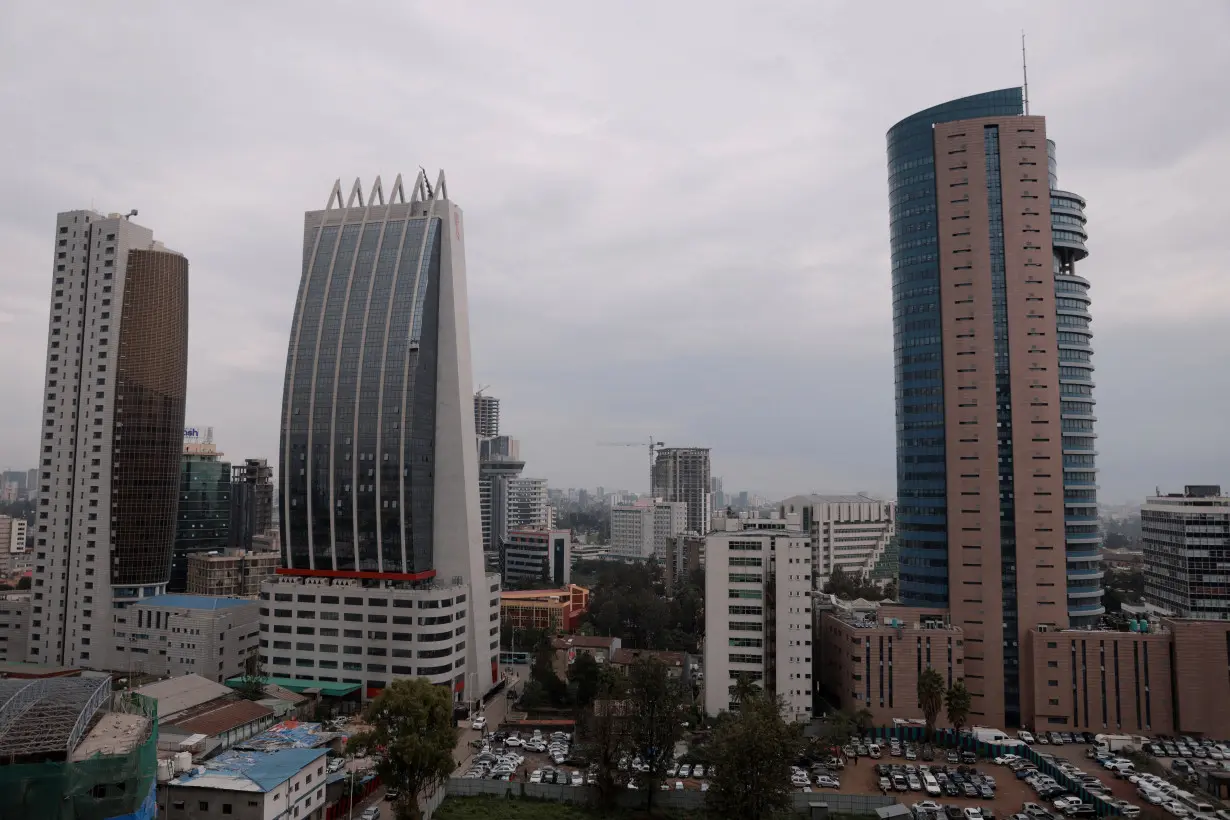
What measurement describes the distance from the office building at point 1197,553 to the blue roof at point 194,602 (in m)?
80.2

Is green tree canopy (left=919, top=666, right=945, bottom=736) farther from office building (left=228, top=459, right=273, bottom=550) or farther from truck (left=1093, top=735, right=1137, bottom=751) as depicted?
office building (left=228, top=459, right=273, bottom=550)

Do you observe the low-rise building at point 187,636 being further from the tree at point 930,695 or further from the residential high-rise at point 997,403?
the residential high-rise at point 997,403

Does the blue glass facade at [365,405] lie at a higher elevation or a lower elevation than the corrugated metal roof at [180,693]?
higher

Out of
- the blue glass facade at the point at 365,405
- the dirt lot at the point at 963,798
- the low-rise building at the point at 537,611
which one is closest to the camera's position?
the dirt lot at the point at 963,798

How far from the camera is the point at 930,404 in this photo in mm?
64625

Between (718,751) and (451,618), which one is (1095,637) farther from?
(451,618)

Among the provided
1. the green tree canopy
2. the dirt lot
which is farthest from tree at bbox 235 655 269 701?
the green tree canopy

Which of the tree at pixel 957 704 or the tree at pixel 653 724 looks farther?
the tree at pixel 957 704

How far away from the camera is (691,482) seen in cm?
17550

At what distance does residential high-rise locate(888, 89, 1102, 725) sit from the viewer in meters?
60.5

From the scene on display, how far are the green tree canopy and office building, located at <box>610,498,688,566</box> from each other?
117 meters

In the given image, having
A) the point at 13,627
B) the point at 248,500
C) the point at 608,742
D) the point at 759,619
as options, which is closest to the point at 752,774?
the point at 608,742

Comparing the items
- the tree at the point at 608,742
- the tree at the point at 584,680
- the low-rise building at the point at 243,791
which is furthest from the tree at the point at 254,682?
the tree at the point at 608,742

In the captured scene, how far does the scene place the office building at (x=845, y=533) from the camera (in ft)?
398
